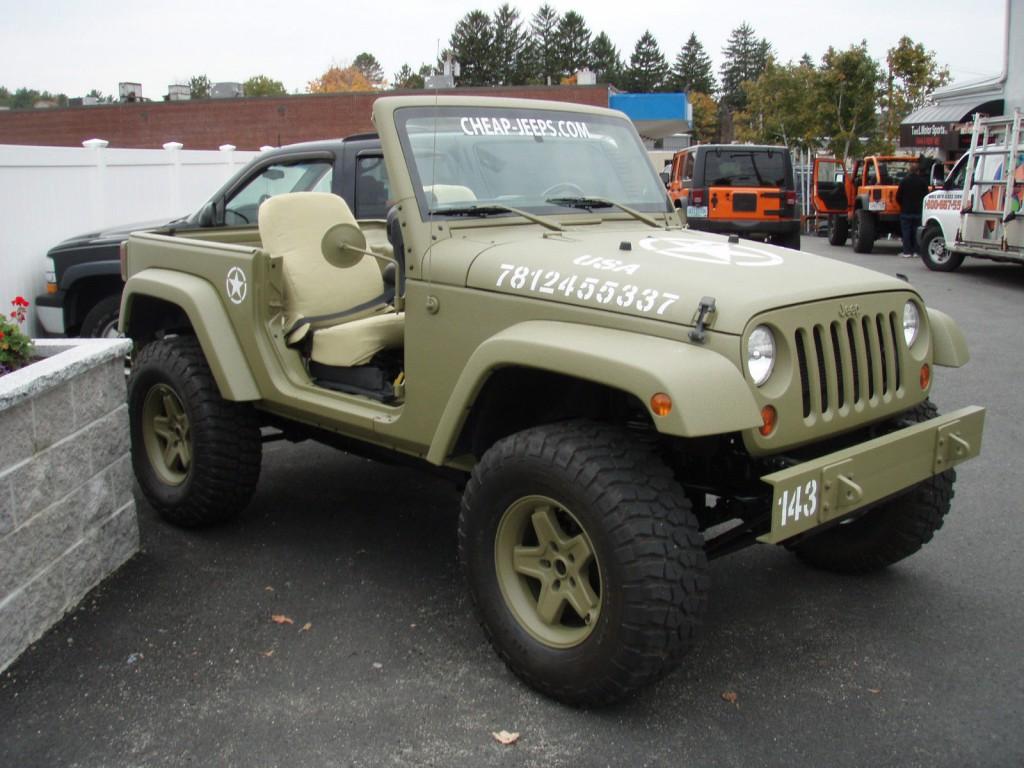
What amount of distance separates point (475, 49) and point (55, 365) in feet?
253

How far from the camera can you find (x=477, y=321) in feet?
11.6

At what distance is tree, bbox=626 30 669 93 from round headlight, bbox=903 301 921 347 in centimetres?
9271

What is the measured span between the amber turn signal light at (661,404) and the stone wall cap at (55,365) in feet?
7.46

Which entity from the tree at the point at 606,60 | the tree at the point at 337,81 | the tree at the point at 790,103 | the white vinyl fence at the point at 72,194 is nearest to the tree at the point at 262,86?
the tree at the point at 337,81

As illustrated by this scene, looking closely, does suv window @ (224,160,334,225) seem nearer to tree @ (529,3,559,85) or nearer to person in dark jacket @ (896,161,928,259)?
person in dark jacket @ (896,161,928,259)

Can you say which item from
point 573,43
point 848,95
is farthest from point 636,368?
point 573,43

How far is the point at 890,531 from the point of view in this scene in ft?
13.2

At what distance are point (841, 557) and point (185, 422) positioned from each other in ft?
10.4

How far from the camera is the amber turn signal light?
2811mm

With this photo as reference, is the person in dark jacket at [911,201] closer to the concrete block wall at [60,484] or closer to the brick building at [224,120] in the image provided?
the concrete block wall at [60,484]

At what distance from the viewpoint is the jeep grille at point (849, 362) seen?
10.3ft

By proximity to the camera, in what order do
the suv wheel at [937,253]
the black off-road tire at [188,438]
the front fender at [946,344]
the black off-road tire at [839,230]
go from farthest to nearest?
the black off-road tire at [839,230], the suv wheel at [937,253], the black off-road tire at [188,438], the front fender at [946,344]

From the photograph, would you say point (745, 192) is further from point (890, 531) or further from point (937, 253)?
point (890, 531)

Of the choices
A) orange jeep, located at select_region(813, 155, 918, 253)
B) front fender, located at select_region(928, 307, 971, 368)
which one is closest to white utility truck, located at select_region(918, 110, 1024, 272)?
orange jeep, located at select_region(813, 155, 918, 253)
